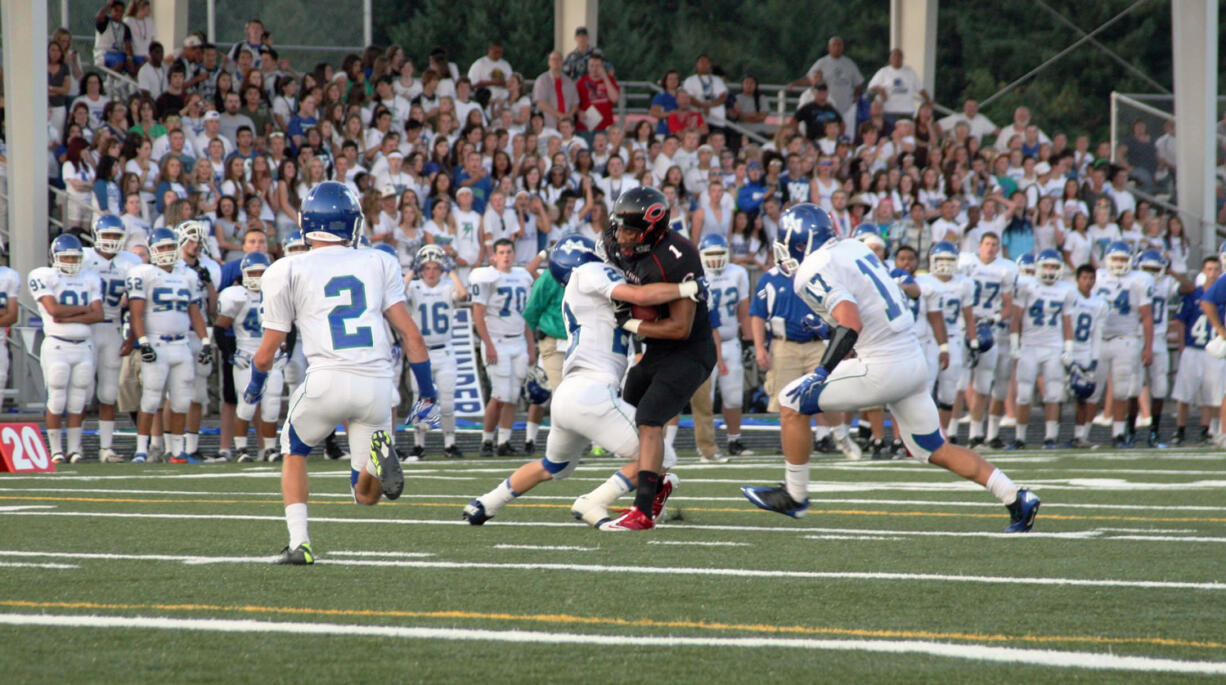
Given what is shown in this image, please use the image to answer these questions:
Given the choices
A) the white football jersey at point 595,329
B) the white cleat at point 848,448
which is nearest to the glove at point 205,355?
the white cleat at point 848,448

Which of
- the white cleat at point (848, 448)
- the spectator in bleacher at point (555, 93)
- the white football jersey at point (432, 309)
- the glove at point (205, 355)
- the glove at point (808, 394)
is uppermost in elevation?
the spectator in bleacher at point (555, 93)

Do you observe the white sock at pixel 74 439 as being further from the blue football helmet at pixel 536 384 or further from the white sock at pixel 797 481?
the white sock at pixel 797 481

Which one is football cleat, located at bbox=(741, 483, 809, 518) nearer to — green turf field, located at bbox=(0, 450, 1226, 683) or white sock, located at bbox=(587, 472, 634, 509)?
green turf field, located at bbox=(0, 450, 1226, 683)

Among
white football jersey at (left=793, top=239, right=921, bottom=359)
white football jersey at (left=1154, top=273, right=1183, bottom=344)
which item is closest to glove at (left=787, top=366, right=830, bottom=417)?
white football jersey at (left=793, top=239, right=921, bottom=359)

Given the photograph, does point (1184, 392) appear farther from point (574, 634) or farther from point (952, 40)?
point (952, 40)

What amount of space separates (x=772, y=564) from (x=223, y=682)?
107 inches

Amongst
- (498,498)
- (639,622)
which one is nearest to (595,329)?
(498,498)

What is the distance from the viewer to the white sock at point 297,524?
6227mm

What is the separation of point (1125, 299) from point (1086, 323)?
551 millimetres

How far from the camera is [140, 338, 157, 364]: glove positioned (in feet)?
41.0

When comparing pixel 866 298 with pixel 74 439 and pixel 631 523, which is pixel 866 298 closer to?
pixel 631 523

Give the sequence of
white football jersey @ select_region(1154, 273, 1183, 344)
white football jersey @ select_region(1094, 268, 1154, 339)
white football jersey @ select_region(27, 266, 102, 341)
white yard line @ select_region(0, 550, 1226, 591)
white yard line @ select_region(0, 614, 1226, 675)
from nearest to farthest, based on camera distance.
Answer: white yard line @ select_region(0, 614, 1226, 675) < white yard line @ select_region(0, 550, 1226, 591) < white football jersey @ select_region(27, 266, 102, 341) < white football jersey @ select_region(1094, 268, 1154, 339) < white football jersey @ select_region(1154, 273, 1183, 344)

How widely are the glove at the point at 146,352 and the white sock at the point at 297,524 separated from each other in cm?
670

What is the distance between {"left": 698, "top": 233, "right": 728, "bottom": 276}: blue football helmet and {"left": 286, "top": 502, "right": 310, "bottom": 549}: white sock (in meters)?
7.78
